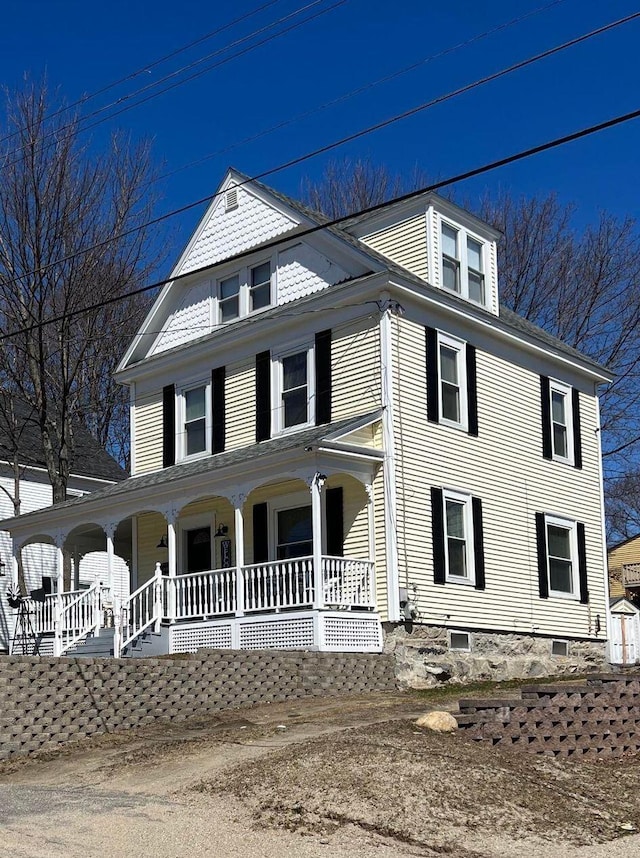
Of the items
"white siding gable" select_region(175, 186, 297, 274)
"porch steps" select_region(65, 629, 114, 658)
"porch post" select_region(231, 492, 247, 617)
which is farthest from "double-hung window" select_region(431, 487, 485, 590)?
"white siding gable" select_region(175, 186, 297, 274)

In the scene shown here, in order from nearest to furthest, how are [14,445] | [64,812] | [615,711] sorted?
[64,812] < [615,711] < [14,445]

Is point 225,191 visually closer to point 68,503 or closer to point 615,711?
point 68,503

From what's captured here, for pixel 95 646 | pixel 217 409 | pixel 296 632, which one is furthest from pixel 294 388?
pixel 95 646

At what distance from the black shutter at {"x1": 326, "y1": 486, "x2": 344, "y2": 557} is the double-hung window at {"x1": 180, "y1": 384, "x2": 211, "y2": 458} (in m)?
3.65

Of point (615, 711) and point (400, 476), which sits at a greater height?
point (400, 476)

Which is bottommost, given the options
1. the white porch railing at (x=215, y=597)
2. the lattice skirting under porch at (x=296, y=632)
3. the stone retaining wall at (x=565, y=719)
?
the stone retaining wall at (x=565, y=719)

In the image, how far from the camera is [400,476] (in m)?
19.8

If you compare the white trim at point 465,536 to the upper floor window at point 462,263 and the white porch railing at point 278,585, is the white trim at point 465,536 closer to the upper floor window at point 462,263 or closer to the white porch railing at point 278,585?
the white porch railing at point 278,585

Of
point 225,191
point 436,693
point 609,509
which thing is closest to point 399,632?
point 436,693

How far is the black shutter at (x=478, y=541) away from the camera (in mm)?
21000

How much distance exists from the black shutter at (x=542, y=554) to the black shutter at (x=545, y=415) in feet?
4.57

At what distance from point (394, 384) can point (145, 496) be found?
5.24 metres

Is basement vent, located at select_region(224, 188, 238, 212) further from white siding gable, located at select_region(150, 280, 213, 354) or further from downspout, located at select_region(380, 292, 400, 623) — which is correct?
downspout, located at select_region(380, 292, 400, 623)

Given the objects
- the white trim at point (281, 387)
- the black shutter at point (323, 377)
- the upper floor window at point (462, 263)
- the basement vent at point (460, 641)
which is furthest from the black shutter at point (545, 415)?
the white trim at point (281, 387)
